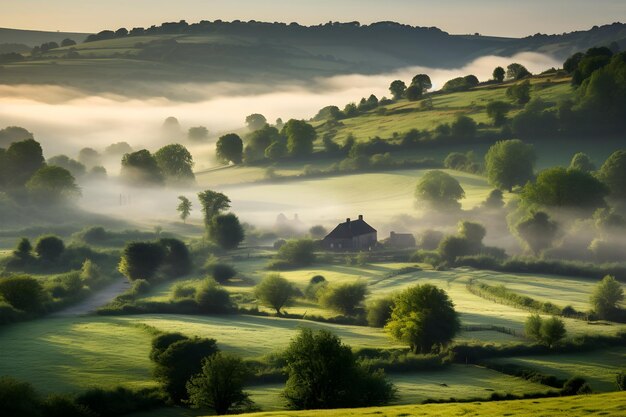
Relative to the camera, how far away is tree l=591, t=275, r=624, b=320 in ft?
261

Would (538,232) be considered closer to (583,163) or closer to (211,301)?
(583,163)

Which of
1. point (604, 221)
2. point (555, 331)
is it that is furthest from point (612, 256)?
point (555, 331)

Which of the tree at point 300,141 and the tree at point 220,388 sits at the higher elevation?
the tree at point 300,141

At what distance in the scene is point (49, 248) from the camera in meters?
110

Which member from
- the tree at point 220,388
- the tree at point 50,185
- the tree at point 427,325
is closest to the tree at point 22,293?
the tree at point 220,388

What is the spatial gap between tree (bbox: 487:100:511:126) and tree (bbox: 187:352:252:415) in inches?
5289

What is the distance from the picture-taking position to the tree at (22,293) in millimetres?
78550

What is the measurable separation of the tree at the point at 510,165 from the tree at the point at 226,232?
4735cm

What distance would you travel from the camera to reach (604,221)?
120750 millimetres

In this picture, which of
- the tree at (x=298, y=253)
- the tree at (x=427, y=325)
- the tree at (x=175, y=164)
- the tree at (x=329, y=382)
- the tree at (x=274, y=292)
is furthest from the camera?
the tree at (x=175, y=164)

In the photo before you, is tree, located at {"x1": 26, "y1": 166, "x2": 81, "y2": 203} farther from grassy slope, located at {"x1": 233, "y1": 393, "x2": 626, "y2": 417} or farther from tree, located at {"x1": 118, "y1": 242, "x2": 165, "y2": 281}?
grassy slope, located at {"x1": 233, "y1": 393, "x2": 626, "y2": 417}

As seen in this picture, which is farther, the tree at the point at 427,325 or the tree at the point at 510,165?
the tree at the point at 510,165

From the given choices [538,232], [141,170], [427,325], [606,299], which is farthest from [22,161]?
[606,299]

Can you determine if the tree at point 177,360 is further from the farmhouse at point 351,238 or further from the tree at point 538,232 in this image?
the farmhouse at point 351,238
